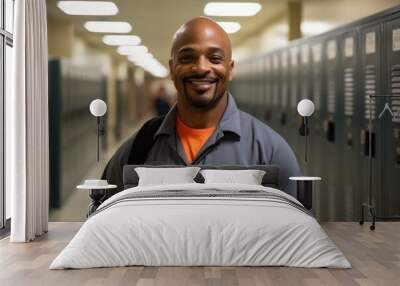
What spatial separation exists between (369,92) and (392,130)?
443 mm

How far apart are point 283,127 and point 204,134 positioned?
844mm

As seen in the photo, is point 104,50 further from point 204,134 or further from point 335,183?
point 335,183

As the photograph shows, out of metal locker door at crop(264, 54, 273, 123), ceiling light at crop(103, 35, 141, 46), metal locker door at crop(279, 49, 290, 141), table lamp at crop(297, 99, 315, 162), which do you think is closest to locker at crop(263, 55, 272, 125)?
metal locker door at crop(264, 54, 273, 123)

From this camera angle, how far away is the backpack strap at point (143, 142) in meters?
7.27

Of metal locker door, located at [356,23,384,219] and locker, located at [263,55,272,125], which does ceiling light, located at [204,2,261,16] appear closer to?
locker, located at [263,55,272,125]

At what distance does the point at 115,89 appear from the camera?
7.48 meters

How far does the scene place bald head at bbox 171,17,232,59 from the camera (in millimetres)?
7262

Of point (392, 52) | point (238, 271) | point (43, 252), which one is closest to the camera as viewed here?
point (238, 271)

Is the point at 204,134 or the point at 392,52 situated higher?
the point at 392,52

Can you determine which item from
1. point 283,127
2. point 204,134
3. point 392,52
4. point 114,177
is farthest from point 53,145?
point 392,52

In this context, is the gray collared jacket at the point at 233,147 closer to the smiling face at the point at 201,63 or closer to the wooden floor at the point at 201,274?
the smiling face at the point at 201,63

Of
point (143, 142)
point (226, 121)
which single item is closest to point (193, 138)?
point (226, 121)

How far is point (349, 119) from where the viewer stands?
7398 mm

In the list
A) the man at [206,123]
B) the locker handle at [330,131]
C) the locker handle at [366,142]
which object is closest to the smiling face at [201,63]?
the man at [206,123]
